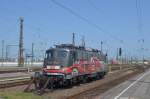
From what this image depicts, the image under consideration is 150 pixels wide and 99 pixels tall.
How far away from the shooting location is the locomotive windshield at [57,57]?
3098cm

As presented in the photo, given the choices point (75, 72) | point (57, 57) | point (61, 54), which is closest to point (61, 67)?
point (57, 57)

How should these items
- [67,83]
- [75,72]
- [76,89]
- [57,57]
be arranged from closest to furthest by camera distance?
[76,89] → [57,57] → [67,83] → [75,72]

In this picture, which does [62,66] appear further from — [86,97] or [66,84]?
[86,97]

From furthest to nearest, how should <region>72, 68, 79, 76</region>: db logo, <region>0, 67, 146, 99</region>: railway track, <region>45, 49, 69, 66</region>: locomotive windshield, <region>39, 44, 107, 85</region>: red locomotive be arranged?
<region>72, 68, 79, 76</region>: db logo, <region>45, 49, 69, 66</region>: locomotive windshield, <region>39, 44, 107, 85</region>: red locomotive, <region>0, 67, 146, 99</region>: railway track

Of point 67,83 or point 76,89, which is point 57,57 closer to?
point 67,83

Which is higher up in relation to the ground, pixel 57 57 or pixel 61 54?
pixel 61 54

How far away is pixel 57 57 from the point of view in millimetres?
31297

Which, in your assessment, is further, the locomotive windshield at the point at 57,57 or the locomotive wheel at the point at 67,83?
the locomotive wheel at the point at 67,83

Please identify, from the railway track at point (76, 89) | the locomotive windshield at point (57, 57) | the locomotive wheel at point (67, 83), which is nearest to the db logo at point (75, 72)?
the locomotive wheel at point (67, 83)

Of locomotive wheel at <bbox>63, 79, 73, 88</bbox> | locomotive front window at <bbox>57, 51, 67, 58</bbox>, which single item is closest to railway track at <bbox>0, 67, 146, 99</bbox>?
locomotive wheel at <bbox>63, 79, 73, 88</bbox>

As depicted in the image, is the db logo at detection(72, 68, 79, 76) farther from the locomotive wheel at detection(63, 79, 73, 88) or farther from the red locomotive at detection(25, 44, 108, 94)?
the locomotive wheel at detection(63, 79, 73, 88)

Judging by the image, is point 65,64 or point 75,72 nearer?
point 65,64

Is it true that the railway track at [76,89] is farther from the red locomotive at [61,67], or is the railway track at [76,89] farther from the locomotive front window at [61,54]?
the locomotive front window at [61,54]

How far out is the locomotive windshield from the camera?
31.0m
